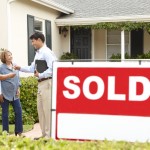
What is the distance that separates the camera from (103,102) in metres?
Answer: 2.92

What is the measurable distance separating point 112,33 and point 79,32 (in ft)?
4.70

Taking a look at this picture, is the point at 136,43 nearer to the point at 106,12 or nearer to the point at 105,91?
the point at 106,12

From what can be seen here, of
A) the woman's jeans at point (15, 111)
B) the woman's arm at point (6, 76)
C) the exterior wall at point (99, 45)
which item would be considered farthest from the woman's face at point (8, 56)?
the exterior wall at point (99, 45)

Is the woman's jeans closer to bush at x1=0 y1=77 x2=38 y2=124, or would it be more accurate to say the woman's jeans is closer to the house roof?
bush at x1=0 y1=77 x2=38 y2=124

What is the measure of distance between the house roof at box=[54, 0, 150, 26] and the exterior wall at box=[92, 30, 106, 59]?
977mm

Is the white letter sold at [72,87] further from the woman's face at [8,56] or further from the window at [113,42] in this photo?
the window at [113,42]

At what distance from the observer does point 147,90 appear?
284 centimetres

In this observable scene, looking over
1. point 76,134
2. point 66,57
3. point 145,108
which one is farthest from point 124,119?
point 66,57

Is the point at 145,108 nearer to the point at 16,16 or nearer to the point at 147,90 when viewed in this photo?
the point at 147,90

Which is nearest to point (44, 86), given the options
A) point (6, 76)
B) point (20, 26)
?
point (6, 76)

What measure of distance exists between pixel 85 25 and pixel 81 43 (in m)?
1.03

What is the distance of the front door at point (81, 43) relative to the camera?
17.5 m

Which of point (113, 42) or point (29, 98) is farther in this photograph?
point (113, 42)

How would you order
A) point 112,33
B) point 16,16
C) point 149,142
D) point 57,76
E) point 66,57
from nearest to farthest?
point 149,142
point 57,76
point 16,16
point 66,57
point 112,33
